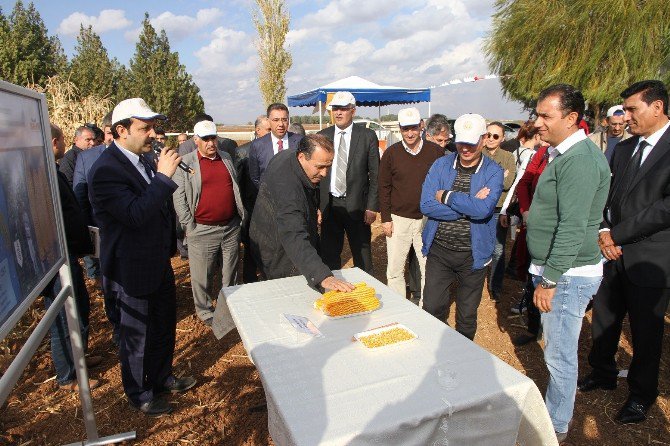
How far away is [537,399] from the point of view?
1.54 meters

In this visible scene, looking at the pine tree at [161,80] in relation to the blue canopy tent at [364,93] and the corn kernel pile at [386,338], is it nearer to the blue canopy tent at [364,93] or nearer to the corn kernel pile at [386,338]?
the blue canopy tent at [364,93]

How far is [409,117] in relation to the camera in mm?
3959

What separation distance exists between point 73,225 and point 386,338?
2.31 meters

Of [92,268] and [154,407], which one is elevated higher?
[92,268]

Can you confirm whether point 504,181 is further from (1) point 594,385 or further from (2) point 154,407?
(2) point 154,407

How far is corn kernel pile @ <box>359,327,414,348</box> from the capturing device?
181 cm

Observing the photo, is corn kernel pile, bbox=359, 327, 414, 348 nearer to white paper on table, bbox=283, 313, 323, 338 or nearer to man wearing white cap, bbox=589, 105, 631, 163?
white paper on table, bbox=283, 313, 323, 338

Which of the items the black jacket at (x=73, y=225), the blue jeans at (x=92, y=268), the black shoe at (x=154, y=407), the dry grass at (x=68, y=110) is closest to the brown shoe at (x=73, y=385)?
the black shoe at (x=154, y=407)

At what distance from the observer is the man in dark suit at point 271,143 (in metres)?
4.63

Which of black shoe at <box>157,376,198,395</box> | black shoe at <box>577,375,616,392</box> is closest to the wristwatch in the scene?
black shoe at <box>577,375,616,392</box>

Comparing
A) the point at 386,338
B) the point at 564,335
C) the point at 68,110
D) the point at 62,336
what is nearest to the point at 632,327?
the point at 564,335

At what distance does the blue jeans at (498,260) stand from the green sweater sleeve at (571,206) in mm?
2529

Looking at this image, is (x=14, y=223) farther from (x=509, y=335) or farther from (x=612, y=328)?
(x=509, y=335)

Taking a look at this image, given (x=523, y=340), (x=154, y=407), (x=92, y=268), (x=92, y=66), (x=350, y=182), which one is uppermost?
(x=92, y=66)
